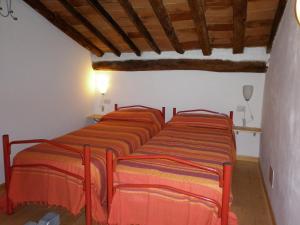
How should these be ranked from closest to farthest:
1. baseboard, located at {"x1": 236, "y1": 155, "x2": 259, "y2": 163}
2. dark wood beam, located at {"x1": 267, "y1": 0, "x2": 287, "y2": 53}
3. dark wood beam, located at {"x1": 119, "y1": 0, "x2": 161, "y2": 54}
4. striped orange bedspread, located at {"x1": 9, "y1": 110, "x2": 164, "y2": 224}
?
striped orange bedspread, located at {"x1": 9, "y1": 110, "x2": 164, "y2": 224}
dark wood beam, located at {"x1": 267, "y1": 0, "x2": 287, "y2": 53}
dark wood beam, located at {"x1": 119, "y1": 0, "x2": 161, "y2": 54}
baseboard, located at {"x1": 236, "y1": 155, "x2": 259, "y2": 163}

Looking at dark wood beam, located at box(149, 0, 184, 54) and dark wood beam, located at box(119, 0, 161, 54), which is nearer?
dark wood beam, located at box(149, 0, 184, 54)

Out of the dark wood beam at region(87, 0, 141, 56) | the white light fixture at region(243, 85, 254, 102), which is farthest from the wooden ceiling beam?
the white light fixture at region(243, 85, 254, 102)

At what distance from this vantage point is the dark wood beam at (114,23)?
3.54 metres

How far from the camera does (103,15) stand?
12.3 feet

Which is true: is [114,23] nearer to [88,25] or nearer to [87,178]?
[88,25]

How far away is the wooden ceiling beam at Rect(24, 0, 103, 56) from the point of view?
3.79 m

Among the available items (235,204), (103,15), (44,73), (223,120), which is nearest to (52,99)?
(44,73)

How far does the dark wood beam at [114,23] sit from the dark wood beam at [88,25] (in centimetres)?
41

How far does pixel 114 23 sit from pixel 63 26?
93 cm

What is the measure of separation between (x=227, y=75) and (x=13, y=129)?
12.1 feet

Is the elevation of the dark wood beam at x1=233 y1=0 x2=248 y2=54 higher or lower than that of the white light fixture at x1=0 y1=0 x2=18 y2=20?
lower

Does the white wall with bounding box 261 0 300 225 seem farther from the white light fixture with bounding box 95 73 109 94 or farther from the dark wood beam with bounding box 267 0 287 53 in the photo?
the white light fixture with bounding box 95 73 109 94

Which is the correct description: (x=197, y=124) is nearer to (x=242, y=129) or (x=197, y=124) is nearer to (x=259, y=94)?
(x=242, y=129)

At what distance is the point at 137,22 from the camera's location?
12.5 ft
